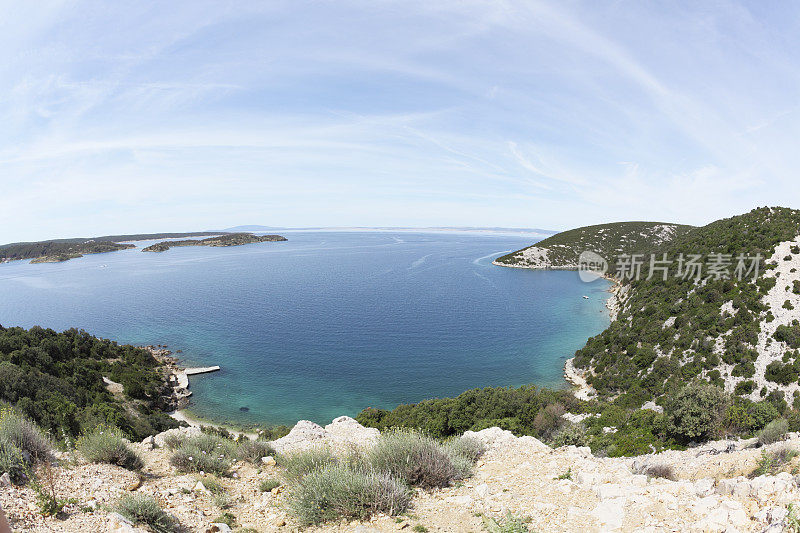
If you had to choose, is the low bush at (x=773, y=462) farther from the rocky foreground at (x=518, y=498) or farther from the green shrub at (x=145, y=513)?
the green shrub at (x=145, y=513)

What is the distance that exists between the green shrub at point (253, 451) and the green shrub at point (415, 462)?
16.6 feet

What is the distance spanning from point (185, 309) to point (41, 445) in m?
82.7

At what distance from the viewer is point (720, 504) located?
6.90m

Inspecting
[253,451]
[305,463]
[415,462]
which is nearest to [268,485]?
[305,463]

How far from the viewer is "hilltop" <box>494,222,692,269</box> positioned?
14400 centimetres

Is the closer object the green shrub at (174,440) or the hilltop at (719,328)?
the green shrub at (174,440)

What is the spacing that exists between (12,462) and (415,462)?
9.30 metres

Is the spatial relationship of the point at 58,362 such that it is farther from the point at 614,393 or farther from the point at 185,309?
the point at 614,393

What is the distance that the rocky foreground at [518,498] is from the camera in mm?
6648

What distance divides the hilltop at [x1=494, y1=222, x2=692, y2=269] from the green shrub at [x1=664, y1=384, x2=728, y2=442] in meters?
130

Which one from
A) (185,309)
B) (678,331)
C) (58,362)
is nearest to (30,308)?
(185,309)

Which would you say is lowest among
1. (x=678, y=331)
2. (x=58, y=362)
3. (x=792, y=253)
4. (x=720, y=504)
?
(x=58, y=362)

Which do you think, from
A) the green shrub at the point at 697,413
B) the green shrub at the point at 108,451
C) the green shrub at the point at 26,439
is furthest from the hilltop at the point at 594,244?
the green shrub at the point at 26,439

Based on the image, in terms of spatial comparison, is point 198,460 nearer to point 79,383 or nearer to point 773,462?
point 773,462
